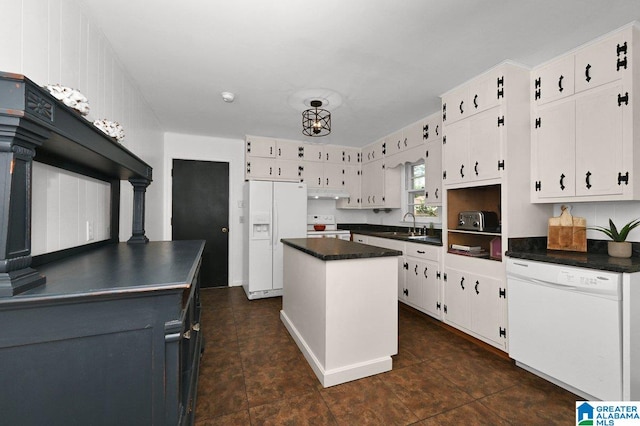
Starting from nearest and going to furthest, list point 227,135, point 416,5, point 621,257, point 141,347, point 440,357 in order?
point 141,347 → point 416,5 → point 621,257 → point 440,357 → point 227,135

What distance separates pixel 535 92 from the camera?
2.49 m

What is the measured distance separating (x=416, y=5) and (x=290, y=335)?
2995 mm

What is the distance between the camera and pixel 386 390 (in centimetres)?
199

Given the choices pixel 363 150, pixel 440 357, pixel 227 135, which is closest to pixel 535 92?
pixel 440 357

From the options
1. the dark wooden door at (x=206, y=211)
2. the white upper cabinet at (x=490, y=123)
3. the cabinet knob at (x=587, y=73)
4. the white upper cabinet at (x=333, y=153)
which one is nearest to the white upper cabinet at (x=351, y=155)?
the white upper cabinet at (x=333, y=153)

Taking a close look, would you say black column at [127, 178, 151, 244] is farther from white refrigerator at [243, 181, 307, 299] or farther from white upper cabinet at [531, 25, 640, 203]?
white upper cabinet at [531, 25, 640, 203]

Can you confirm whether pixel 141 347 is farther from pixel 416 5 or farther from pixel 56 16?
pixel 416 5

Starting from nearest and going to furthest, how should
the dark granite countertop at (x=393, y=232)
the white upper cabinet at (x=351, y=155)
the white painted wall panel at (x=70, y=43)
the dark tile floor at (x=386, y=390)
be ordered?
1. the white painted wall panel at (x=70, y=43)
2. the dark tile floor at (x=386, y=390)
3. the dark granite countertop at (x=393, y=232)
4. the white upper cabinet at (x=351, y=155)

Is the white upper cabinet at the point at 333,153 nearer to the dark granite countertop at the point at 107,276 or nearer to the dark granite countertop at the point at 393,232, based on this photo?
the dark granite countertop at the point at 393,232

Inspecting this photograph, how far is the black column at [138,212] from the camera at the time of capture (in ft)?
7.57

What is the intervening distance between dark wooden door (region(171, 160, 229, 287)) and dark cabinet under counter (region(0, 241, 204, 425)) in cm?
365

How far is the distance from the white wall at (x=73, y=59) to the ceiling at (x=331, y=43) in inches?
6.0

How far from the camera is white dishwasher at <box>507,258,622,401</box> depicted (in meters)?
1.74

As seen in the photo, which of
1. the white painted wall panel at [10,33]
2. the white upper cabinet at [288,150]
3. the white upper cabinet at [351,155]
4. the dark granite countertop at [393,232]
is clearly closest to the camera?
the white painted wall panel at [10,33]
